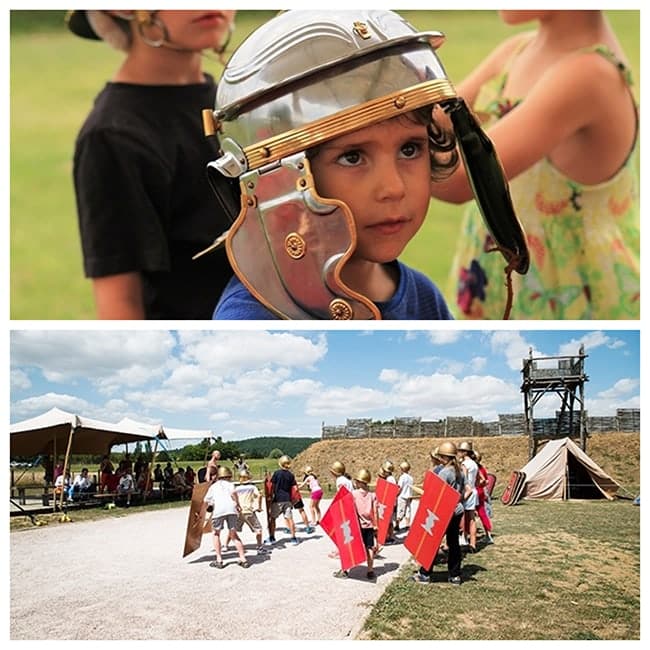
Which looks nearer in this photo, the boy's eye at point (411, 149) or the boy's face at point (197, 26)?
the boy's eye at point (411, 149)

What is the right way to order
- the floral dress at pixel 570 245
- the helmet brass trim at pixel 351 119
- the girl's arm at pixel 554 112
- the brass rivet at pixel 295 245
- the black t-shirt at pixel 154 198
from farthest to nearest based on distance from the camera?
the floral dress at pixel 570 245
the girl's arm at pixel 554 112
the black t-shirt at pixel 154 198
the brass rivet at pixel 295 245
the helmet brass trim at pixel 351 119

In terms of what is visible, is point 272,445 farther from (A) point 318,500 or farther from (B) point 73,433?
(B) point 73,433

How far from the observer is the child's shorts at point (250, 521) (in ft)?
14.3

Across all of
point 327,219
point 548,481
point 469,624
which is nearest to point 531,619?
point 469,624

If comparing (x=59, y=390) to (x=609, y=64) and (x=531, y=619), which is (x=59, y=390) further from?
(x=609, y=64)

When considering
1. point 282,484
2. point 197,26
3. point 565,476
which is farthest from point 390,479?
point 197,26

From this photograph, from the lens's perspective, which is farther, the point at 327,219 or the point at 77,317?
the point at 77,317

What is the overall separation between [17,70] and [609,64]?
2241 millimetres

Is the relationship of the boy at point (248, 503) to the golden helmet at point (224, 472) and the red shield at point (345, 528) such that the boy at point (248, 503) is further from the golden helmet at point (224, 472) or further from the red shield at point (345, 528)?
the red shield at point (345, 528)

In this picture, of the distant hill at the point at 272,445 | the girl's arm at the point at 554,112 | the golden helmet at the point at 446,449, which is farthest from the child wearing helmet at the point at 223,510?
the girl's arm at the point at 554,112

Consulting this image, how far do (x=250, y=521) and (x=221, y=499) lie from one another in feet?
0.42

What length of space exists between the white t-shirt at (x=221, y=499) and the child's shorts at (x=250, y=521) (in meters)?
0.03

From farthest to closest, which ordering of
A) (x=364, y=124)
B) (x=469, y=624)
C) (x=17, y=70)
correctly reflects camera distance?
(x=17, y=70), (x=469, y=624), (x=364, y=124)

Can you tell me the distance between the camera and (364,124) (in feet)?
11.7
